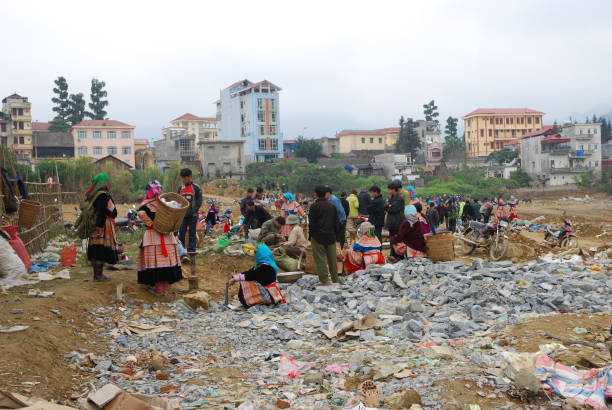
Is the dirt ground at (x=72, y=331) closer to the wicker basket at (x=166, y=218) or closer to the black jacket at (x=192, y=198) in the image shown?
the wicker basket at (x=166, y=218)

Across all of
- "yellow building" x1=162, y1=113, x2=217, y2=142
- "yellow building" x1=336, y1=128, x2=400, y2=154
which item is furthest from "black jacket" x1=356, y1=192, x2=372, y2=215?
"yellow building" x1=162, y1=113, x2=217, y2=142

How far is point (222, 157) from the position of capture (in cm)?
→ 5350

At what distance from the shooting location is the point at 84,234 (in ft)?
23.8

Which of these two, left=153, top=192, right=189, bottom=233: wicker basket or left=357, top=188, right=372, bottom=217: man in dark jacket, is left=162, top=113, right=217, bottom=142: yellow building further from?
left=153, top=192, right=189, bottom=233: wicker basket

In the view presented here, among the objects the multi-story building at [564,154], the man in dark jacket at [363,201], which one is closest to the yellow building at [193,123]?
the multi-story building at [564,154]

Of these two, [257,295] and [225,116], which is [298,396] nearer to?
[257,295]

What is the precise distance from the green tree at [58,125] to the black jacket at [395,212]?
5588cm

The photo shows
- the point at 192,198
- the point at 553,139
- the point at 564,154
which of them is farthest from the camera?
the point at 553,139

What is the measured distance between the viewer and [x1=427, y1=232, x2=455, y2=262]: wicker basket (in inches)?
366

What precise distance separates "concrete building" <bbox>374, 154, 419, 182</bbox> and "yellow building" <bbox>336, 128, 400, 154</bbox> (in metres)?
11.2

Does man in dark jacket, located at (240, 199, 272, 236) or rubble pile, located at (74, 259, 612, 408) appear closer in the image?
rubble pile, located at (74, 259, 612, 408)

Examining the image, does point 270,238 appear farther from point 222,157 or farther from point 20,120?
point 20,120

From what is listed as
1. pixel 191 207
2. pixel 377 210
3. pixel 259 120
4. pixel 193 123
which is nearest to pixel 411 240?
pixel 377 210

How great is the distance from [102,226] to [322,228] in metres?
3.33
